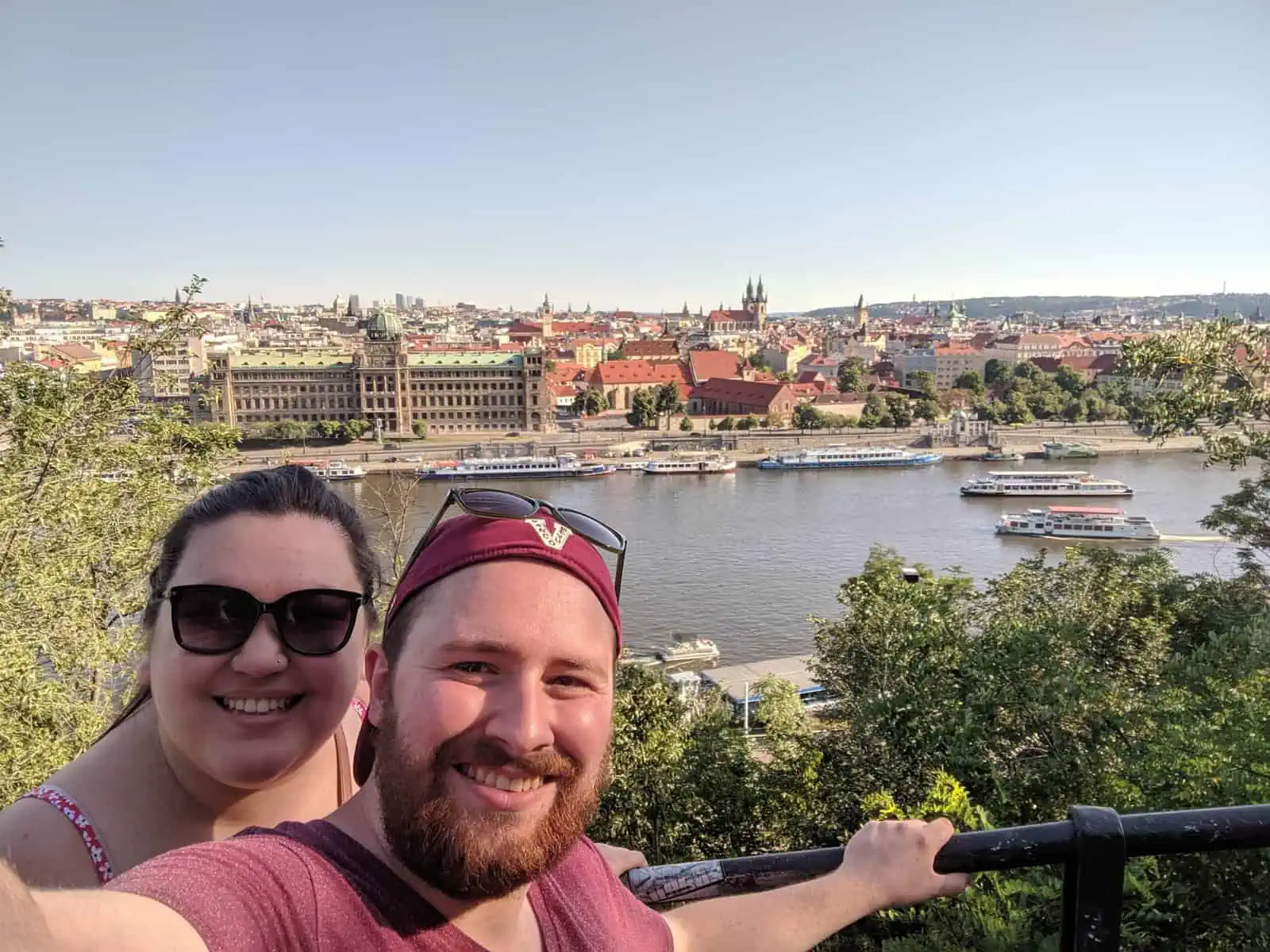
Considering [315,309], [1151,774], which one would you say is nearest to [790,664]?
[1151,774]

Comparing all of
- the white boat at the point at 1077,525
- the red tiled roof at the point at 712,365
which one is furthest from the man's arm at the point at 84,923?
the red tiled roof at the point at 712,365

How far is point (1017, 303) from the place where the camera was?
540 ft

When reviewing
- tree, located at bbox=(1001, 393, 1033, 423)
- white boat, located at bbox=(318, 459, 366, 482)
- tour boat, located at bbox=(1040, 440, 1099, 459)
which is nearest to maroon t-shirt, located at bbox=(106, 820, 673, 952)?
white boat, located at bbox=(318, 459, 366, 482)

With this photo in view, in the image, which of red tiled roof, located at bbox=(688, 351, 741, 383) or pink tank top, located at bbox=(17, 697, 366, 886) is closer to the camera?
pink tank top, located at bbox=(17, 697, 366, 886)

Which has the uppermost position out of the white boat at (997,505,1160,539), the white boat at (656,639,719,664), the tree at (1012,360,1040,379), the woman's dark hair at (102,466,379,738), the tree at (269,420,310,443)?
the woman's dark hair at (102,466,379,738)

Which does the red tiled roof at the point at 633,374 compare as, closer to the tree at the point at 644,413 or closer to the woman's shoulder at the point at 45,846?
the tree at the point at 644,413

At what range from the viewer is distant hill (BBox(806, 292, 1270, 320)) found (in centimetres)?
13512

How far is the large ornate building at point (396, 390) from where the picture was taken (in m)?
33.0

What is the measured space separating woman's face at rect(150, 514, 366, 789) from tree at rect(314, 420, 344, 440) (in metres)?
30.8

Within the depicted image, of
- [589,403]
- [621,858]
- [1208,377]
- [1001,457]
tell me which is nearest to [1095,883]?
[621,858]

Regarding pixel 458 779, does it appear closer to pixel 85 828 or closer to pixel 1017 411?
pixel 85 828

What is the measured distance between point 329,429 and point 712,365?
20.3 metres

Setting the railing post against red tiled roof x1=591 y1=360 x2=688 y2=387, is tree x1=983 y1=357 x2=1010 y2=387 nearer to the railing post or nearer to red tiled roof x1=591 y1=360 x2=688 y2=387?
red tiled roof x1=591 y1=360 x2=688 y2=387

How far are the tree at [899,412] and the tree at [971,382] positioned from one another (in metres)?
5.71
